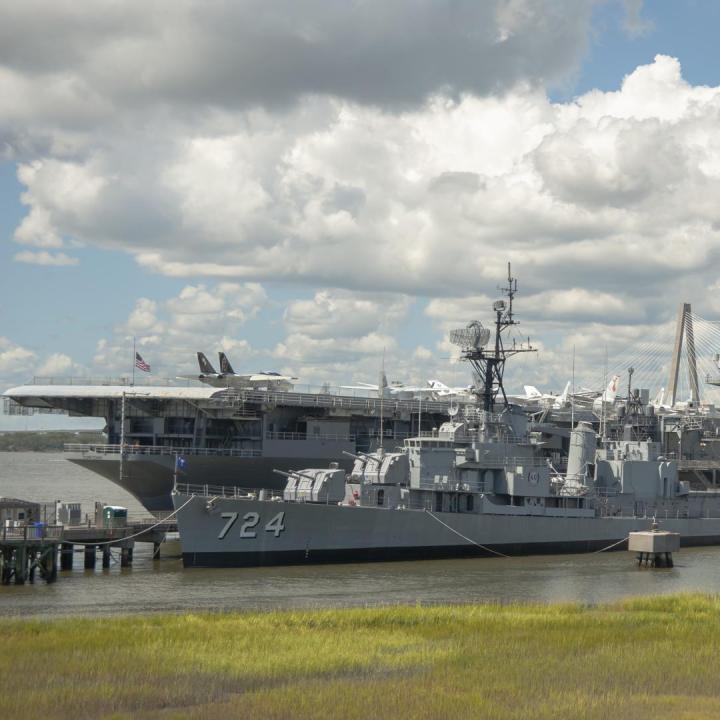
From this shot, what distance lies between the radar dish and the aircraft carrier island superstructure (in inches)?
168

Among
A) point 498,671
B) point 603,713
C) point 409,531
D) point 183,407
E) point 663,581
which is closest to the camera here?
point 603,713

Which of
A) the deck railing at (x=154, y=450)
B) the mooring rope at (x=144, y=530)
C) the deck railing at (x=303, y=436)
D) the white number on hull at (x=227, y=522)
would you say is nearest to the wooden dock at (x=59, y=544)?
the mooring rope at (x=144, y=530)

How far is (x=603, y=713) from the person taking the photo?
690 inches

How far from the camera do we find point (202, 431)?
177 ft

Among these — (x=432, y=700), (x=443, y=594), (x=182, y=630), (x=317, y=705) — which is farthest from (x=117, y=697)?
(x=443, y=594)

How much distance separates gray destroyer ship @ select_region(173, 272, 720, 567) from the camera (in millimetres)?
40031

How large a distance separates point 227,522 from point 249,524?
2.57 feet

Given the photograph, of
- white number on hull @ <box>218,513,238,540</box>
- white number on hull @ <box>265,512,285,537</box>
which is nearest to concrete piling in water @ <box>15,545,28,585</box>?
white number on hull @ <box>218,513,238,540</box>

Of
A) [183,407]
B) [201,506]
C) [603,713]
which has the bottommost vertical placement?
[603,713]

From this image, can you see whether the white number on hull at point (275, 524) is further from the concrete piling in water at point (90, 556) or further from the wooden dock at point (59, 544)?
the concrete piling in water at point (90, 556)

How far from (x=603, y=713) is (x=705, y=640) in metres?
7.89

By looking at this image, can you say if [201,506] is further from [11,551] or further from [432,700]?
[432,700]

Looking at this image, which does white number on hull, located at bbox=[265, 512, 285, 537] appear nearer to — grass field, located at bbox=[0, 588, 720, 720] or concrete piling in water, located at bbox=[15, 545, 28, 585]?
concrete piling in water, located at bbox=[15, 545, 28, 585]

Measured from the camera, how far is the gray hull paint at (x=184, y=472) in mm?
51438
